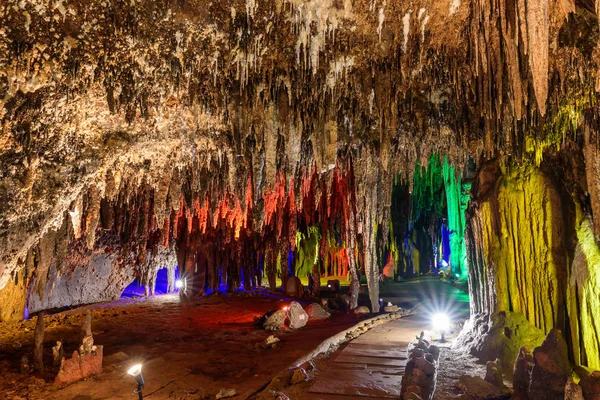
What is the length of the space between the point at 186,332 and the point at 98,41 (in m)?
7.82

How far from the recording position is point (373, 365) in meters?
6.41

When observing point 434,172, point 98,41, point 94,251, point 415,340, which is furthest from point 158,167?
point 434,172

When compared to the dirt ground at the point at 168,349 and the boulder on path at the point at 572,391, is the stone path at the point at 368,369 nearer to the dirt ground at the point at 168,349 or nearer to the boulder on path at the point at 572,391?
the dirt ground at the point at 168,349

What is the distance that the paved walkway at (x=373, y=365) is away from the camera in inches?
204

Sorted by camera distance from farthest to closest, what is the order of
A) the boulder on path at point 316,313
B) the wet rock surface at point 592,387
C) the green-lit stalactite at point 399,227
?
the green-lit stalactite at point 399,227 → the boulder on path at point 316,313 → the wet rock surface at point 592,387

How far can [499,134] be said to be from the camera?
22.4ft

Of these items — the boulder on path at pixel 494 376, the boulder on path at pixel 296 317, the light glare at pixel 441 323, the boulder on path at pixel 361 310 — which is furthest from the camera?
the boulder on path at pixel 361 310

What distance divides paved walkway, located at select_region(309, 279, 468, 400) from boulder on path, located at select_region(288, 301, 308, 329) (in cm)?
216

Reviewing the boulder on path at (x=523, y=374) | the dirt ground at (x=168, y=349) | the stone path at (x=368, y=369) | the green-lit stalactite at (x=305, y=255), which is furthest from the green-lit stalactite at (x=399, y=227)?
the boulder on path at (x=523, y=374)

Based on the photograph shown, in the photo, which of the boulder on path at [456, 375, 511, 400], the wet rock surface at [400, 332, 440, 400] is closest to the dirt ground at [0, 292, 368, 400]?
the wet rock surface at [400, 332, 440, 400]

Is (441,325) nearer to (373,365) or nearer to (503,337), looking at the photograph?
(503,337)

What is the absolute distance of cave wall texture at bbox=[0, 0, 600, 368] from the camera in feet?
14.9

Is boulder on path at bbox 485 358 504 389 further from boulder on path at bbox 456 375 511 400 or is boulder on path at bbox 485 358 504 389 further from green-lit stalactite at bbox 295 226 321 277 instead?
green-lit stalactite at bbox 295 226 321 277

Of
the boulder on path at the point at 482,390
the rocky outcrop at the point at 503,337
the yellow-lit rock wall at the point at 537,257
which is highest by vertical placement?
the yellow-lit rock wall at the point at 537,257
